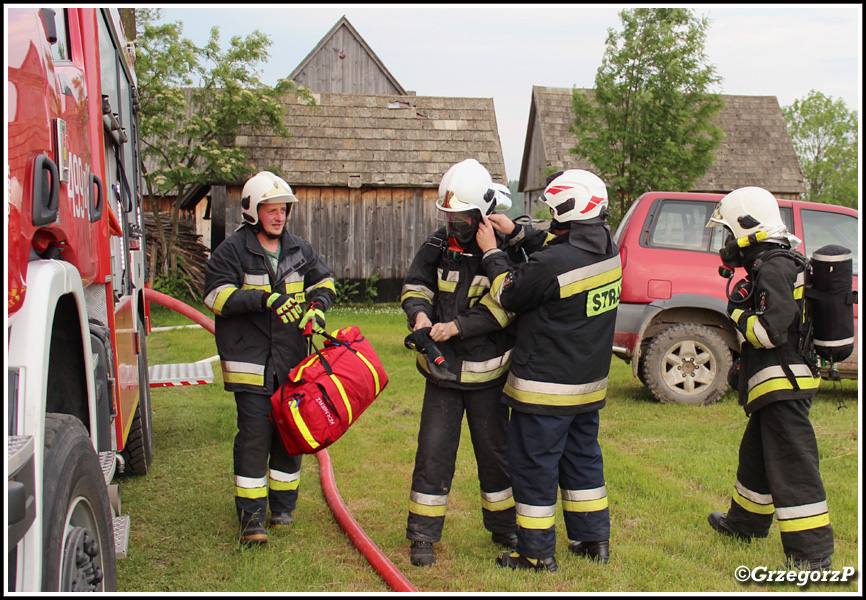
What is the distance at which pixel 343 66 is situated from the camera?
27344mm

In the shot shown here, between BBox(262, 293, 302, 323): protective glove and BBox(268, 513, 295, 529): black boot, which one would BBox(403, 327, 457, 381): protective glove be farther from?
BBox(268, 513, 295, 529): black boot

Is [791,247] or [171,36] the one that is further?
[171,36]

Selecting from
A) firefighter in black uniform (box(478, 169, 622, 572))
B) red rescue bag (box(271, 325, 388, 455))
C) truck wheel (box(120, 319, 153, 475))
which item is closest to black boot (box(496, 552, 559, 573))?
firefighter in black uniform (box(478, 169, 622, 572))

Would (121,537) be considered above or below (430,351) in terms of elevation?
below

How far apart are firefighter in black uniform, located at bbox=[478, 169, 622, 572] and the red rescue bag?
0.81 meters

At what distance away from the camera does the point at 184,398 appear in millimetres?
7949

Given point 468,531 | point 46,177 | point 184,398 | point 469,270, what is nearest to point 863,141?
point 469,270

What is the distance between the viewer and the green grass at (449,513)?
144 inches

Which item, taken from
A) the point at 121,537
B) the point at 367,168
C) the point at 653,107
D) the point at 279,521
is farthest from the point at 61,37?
the point at 367,168

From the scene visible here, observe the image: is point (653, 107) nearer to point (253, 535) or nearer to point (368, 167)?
point (368, 167)

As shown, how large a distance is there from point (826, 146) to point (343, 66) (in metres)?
28.2

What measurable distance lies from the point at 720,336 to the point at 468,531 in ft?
13.9

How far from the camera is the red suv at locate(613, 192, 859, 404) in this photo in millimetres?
7391

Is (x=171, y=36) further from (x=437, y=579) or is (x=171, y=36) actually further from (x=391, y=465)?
(x=437, y=579)
